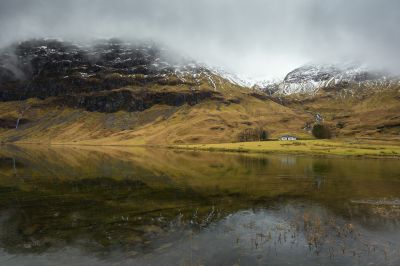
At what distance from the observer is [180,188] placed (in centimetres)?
6200

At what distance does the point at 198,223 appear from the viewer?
1505 inches

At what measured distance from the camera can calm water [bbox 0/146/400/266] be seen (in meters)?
28.6

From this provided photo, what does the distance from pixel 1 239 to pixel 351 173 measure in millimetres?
72644

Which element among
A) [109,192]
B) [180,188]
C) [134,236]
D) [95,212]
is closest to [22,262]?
[134,236]

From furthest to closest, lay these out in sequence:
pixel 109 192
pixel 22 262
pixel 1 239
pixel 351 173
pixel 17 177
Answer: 1. pixel 351 173
2. pixel 17 177
3. pixel 109 192
4. pixel 1 239
5. pixel 22 262

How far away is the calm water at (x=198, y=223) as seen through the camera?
28594 millimetres

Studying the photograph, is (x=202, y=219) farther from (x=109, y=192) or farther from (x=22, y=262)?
(x=109, y=192)

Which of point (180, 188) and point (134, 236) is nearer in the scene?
point (134, 236)

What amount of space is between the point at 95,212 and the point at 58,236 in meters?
10.0

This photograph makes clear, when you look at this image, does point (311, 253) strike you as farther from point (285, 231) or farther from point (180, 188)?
point (180, 188)

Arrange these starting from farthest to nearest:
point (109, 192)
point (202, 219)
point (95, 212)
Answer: point (109, 192), point (95, 212), point (202, 219)

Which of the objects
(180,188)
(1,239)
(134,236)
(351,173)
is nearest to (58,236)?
(1,239)

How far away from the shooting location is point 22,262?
26734 mm

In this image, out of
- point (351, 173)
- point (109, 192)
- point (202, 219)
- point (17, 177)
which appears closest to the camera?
point (202, 219)
